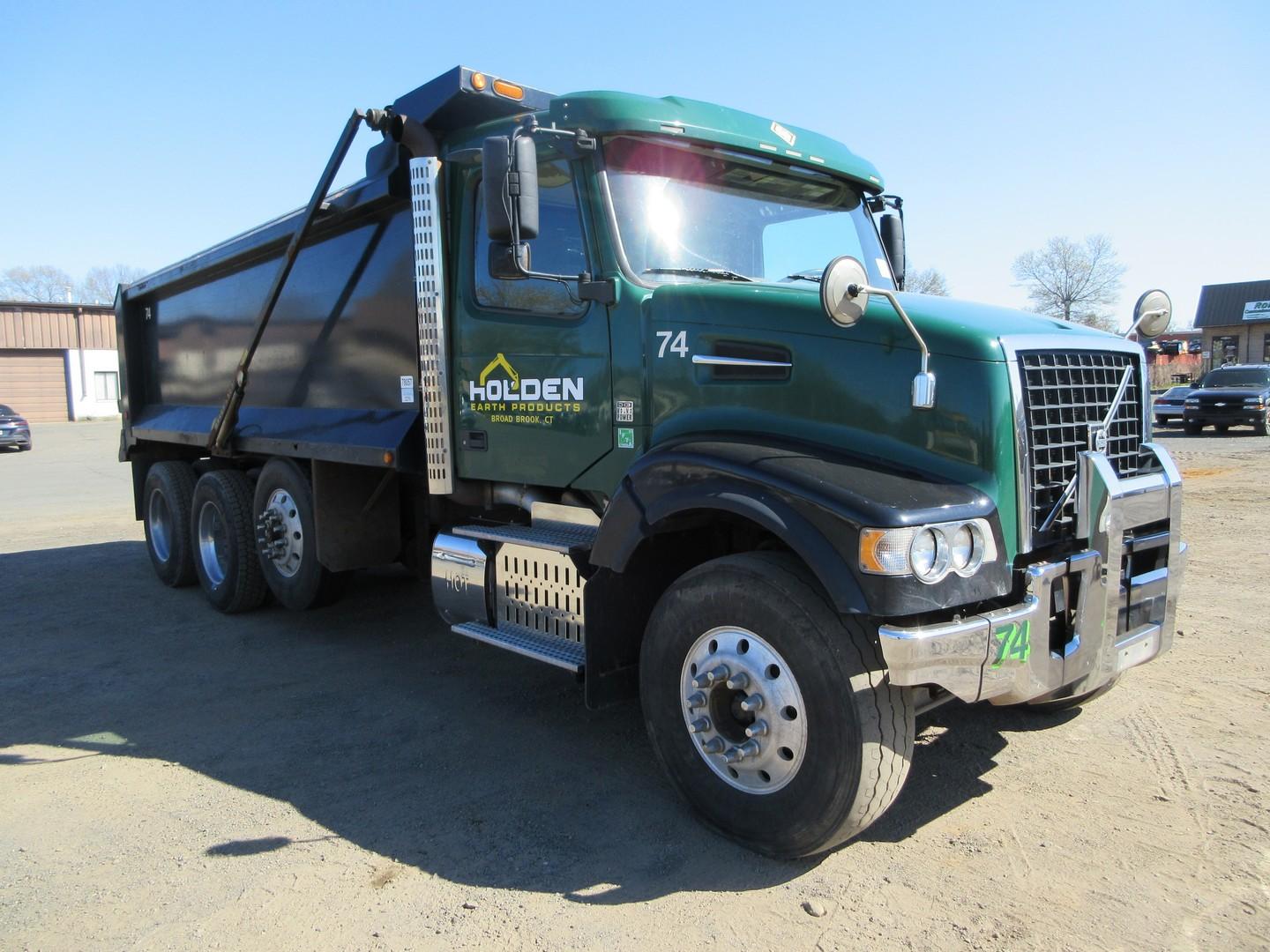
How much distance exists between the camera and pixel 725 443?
11.6 feet

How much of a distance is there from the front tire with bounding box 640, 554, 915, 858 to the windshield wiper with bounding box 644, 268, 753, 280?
52.5 inches

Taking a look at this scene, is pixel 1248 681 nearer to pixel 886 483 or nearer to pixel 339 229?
pixel 886 483

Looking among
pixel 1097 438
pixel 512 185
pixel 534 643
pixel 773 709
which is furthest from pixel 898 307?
pixel 534 643

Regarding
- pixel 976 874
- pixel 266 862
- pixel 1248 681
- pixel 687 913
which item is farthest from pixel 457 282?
pixel 1248 681

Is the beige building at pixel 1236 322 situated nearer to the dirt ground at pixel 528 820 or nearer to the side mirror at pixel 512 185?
the dirt ground at pixel 528 820

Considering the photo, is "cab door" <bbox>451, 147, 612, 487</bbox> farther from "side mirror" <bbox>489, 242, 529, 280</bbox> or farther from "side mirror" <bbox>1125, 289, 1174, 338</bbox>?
"side mirror" <bbox>1125, 289, 1174, 338</bbox>

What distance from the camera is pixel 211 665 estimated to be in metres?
5.99

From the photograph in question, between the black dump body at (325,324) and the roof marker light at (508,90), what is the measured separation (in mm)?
37

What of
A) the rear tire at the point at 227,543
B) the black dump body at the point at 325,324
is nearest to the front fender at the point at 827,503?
the black dump body at the point at 325,324

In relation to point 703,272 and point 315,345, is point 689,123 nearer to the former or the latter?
point 703,272

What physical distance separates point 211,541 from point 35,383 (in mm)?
41428

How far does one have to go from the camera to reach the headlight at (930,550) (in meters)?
2.87

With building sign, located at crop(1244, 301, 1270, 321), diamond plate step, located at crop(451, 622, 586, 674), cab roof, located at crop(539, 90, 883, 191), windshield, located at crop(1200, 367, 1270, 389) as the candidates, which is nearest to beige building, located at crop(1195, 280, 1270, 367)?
building sign, located at crop(1244, 301, 1270, 321)

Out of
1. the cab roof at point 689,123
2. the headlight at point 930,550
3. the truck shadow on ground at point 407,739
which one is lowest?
the truck shadow on ground at point 407,739
